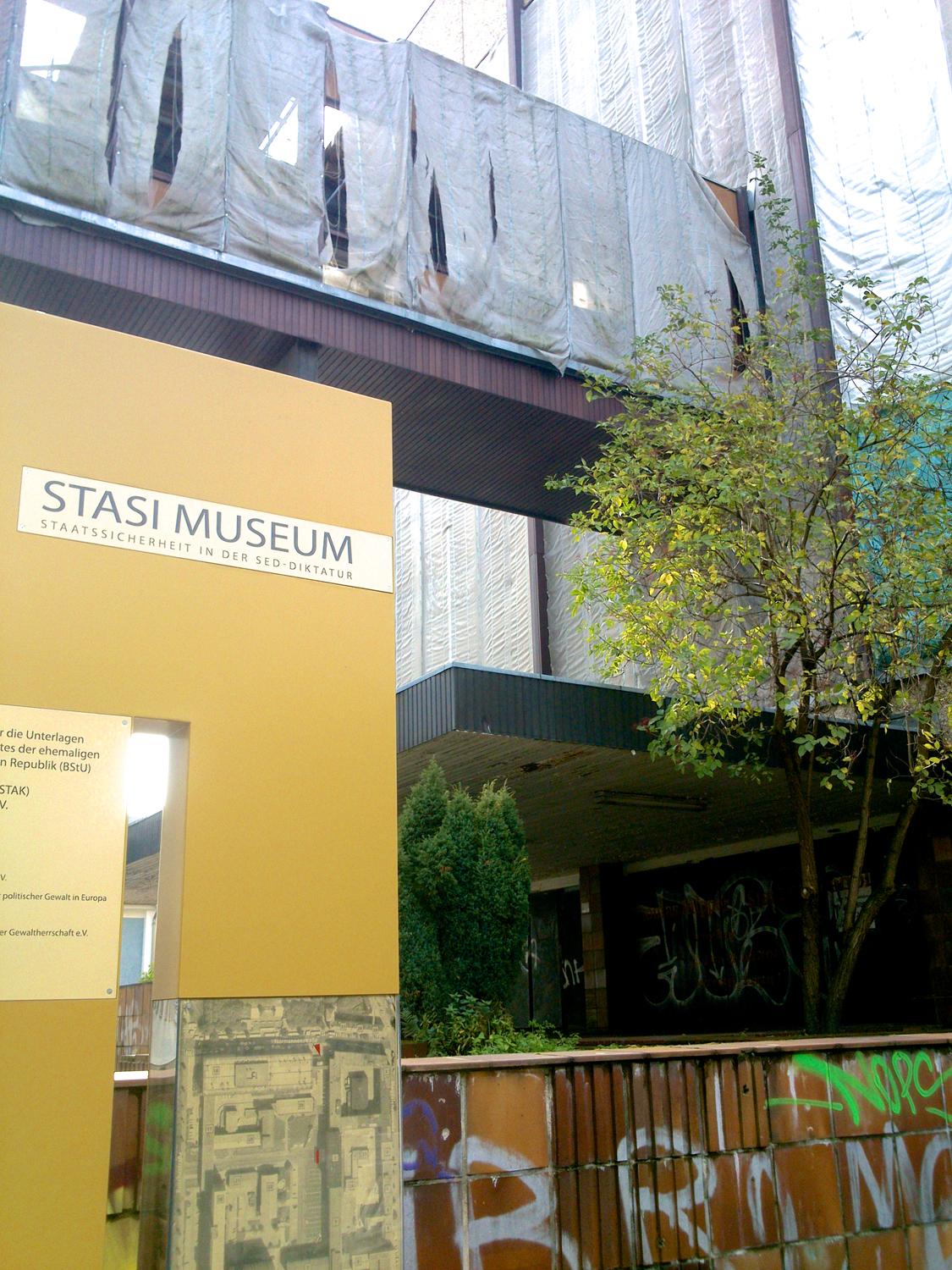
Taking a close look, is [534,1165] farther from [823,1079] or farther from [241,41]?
[241,41]

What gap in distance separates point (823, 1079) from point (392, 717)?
4393 millimetres

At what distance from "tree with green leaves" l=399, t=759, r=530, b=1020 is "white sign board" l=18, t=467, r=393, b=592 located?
13.9 feet

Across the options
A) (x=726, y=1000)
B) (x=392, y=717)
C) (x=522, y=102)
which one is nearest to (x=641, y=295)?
(x=522, y=102)

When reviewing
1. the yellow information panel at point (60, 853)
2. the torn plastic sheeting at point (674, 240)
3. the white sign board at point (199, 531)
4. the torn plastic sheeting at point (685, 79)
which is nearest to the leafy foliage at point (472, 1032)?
the white sign board at point (199, 531)

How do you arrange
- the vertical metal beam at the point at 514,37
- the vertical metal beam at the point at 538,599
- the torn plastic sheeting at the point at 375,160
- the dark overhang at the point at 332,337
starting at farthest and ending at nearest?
the vertical metal beam at the point at 514,37 < the vertical metal beam at the point at 538,599 < the torn plastic sheeting at the point at 375,160 < the dark overhang at the point at 332,337

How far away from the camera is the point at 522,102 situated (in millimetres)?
14969

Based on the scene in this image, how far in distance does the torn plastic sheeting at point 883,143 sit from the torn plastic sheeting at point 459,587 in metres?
7.31

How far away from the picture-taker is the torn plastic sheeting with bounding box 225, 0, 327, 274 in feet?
40.7

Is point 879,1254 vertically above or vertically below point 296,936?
below

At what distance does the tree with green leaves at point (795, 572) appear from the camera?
10719 mm

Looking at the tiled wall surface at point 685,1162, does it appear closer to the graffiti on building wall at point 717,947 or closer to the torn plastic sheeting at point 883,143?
the graffiti on building wall at point 717,947

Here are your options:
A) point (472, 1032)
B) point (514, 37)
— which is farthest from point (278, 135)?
point (514, 37)

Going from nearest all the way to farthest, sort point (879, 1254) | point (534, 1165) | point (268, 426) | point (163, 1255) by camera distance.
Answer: point (163, 1255) < point (268, 426) < point (534, 1165) < point (879, 1254)

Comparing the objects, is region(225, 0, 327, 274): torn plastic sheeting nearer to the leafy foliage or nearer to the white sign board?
the white sign board
